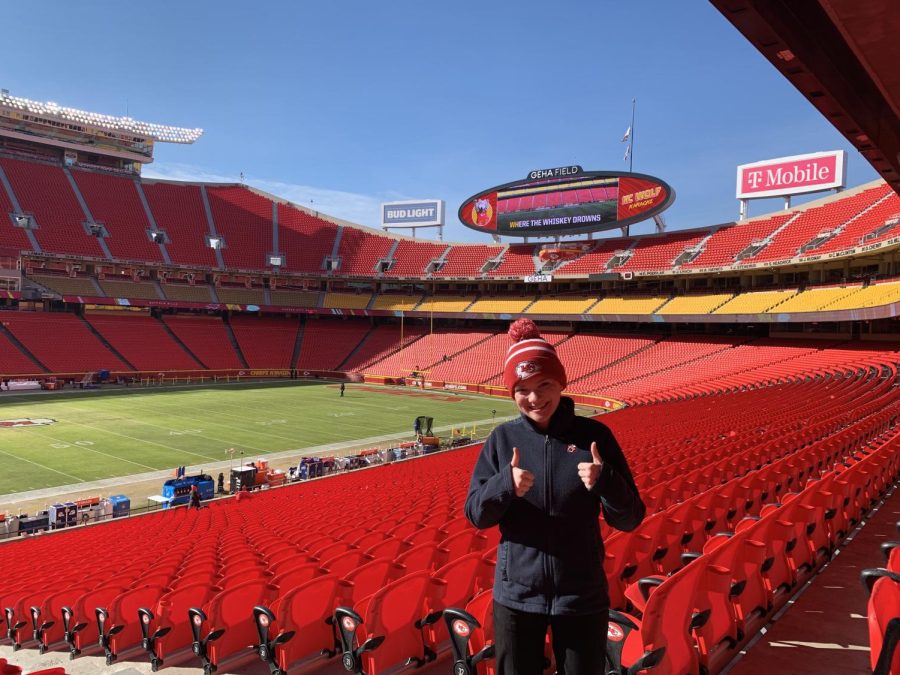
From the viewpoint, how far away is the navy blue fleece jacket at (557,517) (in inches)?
100

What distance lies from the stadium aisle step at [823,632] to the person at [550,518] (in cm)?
218

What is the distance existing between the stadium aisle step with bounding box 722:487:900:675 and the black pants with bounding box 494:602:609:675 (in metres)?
2.08

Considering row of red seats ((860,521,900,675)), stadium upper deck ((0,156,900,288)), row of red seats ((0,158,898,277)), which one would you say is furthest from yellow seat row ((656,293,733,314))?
row of red seats ((860,521,900,675))

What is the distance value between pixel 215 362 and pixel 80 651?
54104 mm

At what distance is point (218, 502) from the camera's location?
1981cm

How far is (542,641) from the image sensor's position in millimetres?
2594

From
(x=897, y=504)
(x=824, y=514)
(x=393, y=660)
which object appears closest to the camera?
(x=393, y=660)

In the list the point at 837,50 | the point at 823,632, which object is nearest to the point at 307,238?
the point at 837,50

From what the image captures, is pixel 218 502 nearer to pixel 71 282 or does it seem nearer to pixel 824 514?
pixel 824 514

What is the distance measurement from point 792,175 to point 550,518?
62.2 meters

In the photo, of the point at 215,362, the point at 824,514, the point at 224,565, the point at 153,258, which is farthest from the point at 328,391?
the point at 824,514

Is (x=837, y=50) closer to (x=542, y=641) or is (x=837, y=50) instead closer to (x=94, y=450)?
(x=542, y=641)

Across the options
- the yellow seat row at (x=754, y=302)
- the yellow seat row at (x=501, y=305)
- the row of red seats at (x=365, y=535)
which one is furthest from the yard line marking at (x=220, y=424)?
the yellow seat row at (x=754, y=302)

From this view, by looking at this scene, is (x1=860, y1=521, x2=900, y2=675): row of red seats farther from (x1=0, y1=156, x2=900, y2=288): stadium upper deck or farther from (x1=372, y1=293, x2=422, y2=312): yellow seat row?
(x1=372, y1=293, x2=422, y2=312): yellow seat row
